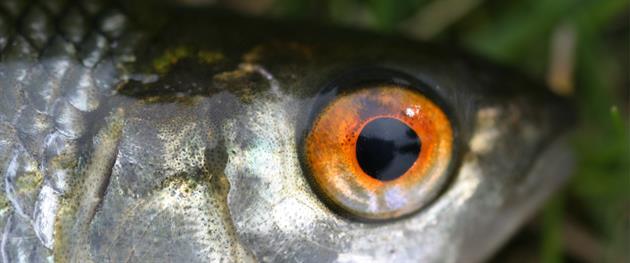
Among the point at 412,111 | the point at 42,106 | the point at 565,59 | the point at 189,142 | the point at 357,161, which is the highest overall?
the point at 565,59

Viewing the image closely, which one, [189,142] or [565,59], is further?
[565,59]

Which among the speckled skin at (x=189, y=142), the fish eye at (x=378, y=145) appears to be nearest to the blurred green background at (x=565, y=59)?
the speckled skin at (x=189, y=142)

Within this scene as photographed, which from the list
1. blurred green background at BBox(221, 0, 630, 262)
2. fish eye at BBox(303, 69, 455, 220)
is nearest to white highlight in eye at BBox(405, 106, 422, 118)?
fish eye at BBox(303, 69, 455, 220)

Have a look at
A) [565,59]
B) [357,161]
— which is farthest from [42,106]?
[565,59]

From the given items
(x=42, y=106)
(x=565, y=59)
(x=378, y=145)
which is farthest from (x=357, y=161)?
(x=565, y=59)

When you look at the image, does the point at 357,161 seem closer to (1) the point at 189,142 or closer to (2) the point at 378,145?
(2) the point at 378,145

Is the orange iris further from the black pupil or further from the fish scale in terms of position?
the fish scale

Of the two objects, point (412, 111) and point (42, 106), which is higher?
point (412, 111)

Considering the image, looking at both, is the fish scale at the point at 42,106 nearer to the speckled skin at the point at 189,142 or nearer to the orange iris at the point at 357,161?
the speckled skin at the point at 189,142
